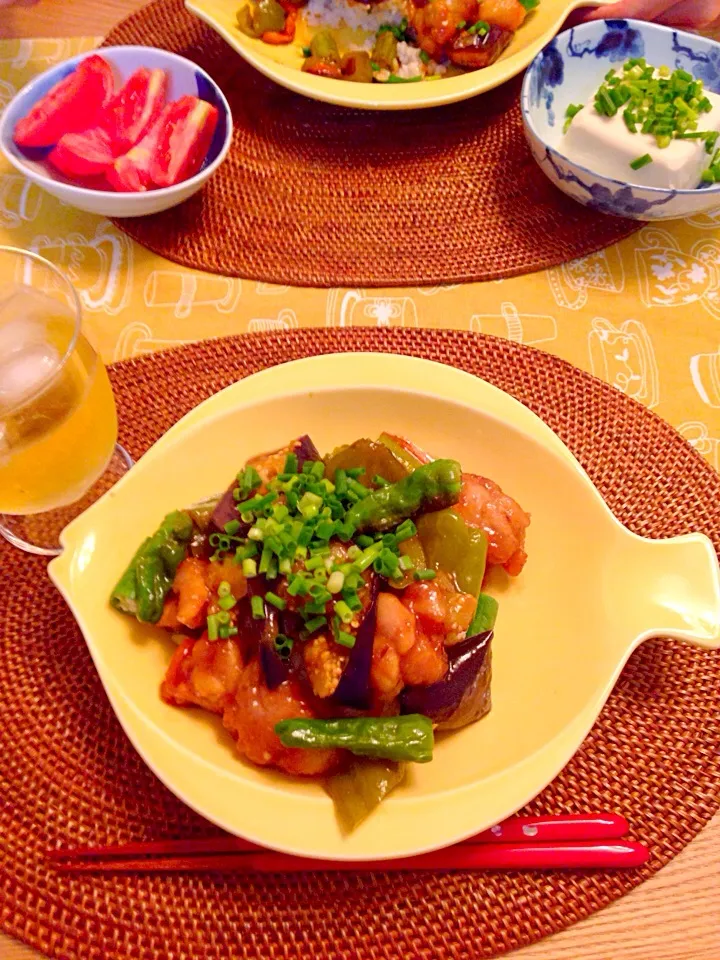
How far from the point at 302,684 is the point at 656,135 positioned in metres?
1.73

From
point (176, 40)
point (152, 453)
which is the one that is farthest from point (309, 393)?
point (176, 40)

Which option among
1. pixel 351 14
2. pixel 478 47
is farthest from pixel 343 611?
pixel 351 14

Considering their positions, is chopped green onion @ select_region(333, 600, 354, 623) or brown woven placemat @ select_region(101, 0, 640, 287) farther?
brown woven placemat @ select_region(101, 0, 640, 287)

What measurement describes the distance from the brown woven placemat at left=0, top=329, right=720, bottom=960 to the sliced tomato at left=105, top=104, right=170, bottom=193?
40.3 inches

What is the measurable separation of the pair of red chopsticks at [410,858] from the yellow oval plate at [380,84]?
190 centimetres

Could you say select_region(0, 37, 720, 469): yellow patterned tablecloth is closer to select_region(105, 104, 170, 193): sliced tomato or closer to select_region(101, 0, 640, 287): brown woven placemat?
select_region(101, 0, 640, 287): brown woven placemat

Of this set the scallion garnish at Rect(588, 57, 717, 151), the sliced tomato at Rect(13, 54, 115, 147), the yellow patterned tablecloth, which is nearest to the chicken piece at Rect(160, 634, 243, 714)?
the yellow patterned tablecloth

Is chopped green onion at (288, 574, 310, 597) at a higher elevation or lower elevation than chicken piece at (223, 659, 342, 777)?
higher

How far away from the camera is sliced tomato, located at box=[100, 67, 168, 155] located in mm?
1989

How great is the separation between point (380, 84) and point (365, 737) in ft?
6.21

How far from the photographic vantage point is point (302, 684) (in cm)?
122

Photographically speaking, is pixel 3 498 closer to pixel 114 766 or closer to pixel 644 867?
pixel 114 766

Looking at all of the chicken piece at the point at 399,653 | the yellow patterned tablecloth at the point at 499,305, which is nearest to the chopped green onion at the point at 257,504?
the chicken piece at the point at 399,653

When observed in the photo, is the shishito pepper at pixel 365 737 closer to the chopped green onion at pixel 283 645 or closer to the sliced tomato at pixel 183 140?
the chopped green onion at pixel 283 645
